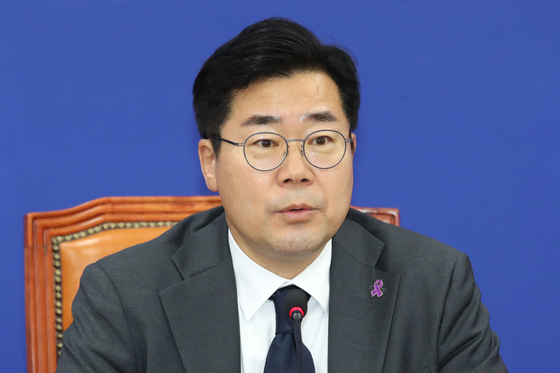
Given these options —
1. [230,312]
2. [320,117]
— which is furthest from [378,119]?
[230,312]

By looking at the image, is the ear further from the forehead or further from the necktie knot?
the necktie knot

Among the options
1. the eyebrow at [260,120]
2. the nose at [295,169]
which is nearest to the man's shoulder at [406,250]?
the nose at [295,169]

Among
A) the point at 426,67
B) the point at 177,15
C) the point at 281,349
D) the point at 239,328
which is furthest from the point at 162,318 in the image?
the point at 426,67

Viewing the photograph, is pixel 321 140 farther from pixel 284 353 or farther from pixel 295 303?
pixel 284 353

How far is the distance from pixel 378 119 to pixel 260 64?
0.93 metres

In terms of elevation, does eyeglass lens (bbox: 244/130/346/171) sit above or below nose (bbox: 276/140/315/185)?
above

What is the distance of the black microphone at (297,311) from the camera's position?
3.81 feet

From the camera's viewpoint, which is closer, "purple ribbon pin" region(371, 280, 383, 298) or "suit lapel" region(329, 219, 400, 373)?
"suit lapel" region(329, 219, 400, 373)

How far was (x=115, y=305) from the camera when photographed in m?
1.36

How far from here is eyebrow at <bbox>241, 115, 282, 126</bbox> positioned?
130 cm

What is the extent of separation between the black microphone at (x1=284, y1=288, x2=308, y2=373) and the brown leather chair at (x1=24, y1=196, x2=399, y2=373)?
0.77 metres

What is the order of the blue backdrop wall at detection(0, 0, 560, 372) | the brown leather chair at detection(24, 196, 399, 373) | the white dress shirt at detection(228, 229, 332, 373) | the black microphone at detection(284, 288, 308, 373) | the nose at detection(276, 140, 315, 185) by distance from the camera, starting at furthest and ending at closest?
1. the blue backdrop wall at detection(0, 0, 560, 372)
2. the brown leather chair at detection(24, 196, 399, 373)
3. the white dress shirt at detection(228, 229, 332, 373)
4. the nose at detection(276, 140, 315, 185)
5. the black microphone at detection(284, 288, 308, 373)

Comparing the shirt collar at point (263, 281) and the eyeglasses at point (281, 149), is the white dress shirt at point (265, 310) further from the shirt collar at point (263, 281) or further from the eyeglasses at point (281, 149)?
the eyeglasses at point (281, 149)

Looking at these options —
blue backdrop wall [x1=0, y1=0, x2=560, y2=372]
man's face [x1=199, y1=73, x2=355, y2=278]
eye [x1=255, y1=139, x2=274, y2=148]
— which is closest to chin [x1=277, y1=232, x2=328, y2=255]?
man's face [x1=199, y1=73, x2=355, y2=278]
